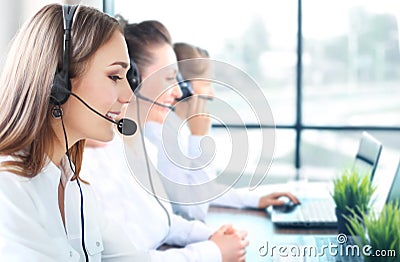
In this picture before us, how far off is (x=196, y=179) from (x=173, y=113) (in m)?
0.34

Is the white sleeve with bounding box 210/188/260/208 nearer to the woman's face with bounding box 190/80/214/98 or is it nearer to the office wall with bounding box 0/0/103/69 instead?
the woman's face with bounding box 190/80/214/98

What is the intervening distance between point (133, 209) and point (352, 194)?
604mm

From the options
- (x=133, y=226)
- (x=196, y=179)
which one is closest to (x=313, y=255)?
(x=133, y=226)

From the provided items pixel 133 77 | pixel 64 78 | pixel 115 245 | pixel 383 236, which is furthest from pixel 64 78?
pixel 383 236

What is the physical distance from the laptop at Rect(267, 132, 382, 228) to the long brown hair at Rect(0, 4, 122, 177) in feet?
3.04

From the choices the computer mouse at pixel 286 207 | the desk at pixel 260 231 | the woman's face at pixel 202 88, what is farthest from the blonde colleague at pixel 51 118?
the woman's face at pixel 202 88

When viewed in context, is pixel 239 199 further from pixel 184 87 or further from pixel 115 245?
pixel 115 245

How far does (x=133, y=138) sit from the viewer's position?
1.78 metres

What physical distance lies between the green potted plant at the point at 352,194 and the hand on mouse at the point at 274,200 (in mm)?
321

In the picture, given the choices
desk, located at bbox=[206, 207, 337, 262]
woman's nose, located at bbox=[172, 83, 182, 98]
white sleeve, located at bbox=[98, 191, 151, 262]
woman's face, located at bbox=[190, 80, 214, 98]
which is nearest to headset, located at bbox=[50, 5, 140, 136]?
white sleeve, located at bbox=[98, 191, 151, 262]

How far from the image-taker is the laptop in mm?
1808

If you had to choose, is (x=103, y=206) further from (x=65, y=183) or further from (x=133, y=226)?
(x=65, y=183)

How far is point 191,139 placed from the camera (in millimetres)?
2230

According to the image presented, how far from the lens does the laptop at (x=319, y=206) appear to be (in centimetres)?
181
